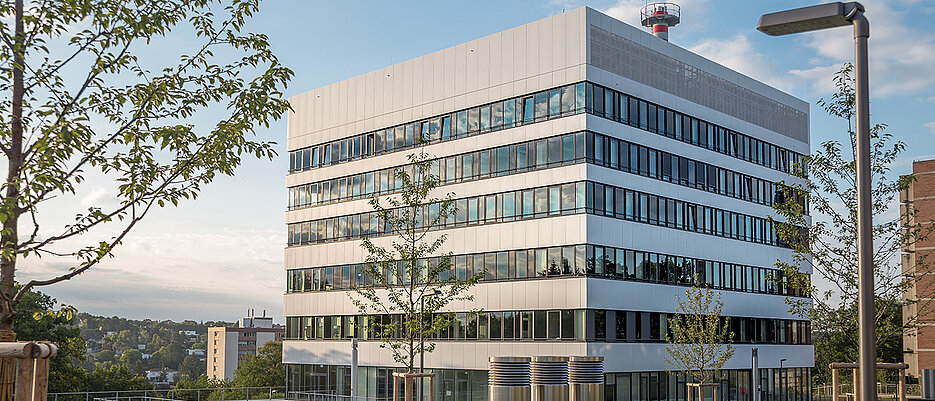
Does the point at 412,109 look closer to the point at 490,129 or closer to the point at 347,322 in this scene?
the point at 490,129

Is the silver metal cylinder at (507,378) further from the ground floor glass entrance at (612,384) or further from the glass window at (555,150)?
the glass window at (555,150)

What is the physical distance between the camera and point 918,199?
283ft

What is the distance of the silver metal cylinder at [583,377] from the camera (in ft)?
122

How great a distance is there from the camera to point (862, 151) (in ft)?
38.3

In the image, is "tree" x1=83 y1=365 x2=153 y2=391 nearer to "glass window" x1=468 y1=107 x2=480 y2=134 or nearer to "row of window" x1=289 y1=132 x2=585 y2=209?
"row of window" x1=289 y1=132 x2=585 y2=209

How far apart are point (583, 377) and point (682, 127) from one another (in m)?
22.6

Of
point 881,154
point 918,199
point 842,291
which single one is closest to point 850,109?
point 881,154

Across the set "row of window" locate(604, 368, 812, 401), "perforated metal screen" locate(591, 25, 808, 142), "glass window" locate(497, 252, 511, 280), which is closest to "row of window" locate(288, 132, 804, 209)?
"perforated metal screen" locate(591, 25, 808, 142)

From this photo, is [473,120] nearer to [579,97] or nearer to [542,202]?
[542,202]

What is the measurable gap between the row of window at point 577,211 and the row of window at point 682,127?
12.6 feet

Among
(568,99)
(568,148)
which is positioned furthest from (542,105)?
(568,148)

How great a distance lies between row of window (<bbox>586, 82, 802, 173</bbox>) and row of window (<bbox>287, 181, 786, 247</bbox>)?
12.6 ft

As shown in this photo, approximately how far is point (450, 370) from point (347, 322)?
10218 millimetres

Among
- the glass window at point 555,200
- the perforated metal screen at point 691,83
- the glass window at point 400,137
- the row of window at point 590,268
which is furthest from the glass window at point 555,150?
the glass window at point 400,137
